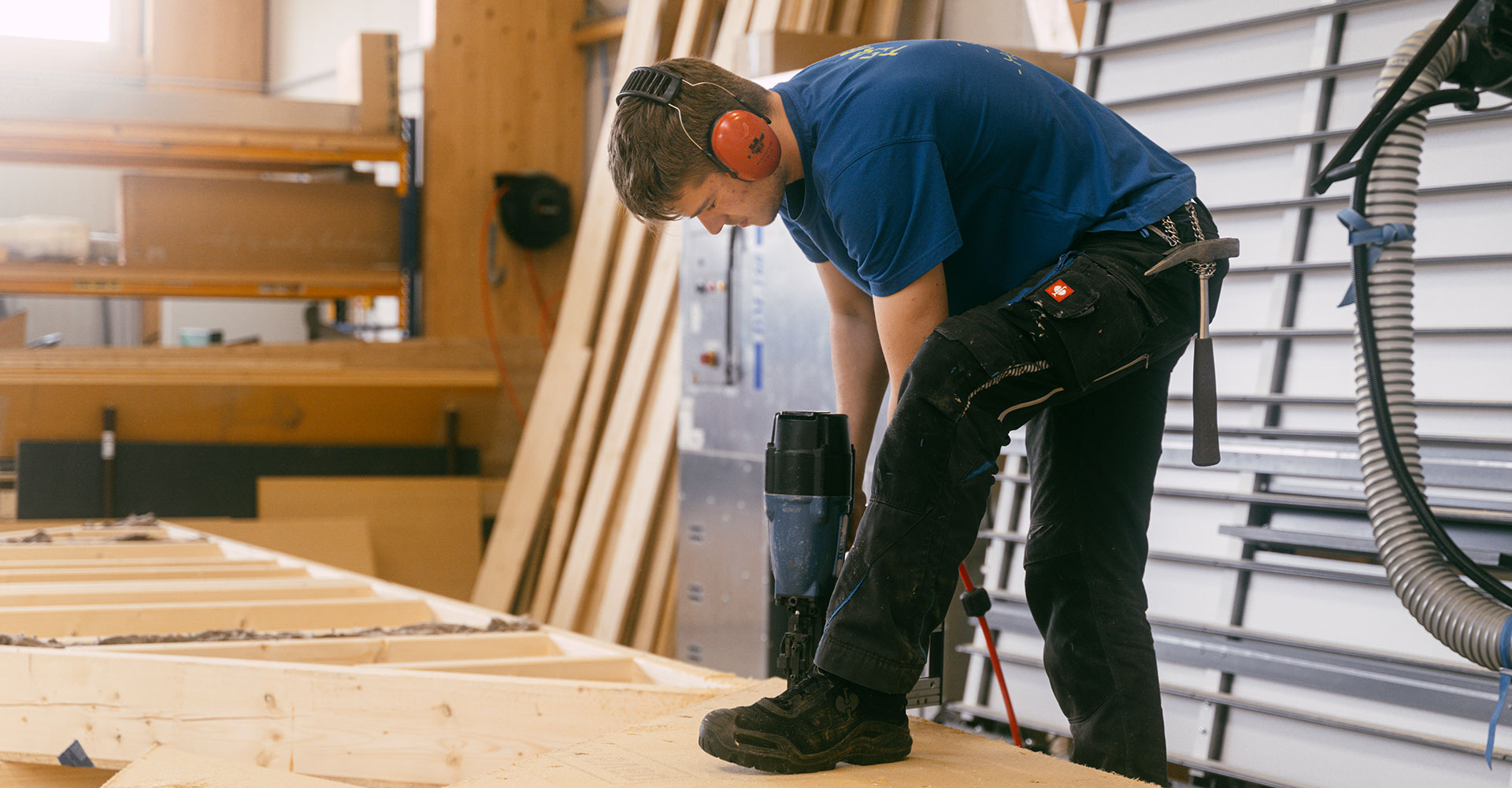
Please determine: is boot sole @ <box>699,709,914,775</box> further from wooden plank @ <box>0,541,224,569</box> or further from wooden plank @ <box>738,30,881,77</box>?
wooden plank @ <box>0,541,224,569</box>

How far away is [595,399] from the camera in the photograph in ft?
15.7

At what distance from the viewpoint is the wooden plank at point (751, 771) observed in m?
1.35

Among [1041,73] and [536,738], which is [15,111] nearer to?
[536,738]

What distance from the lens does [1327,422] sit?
7.98 feet

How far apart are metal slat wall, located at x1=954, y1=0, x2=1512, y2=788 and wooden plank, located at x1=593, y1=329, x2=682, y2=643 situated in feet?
5.58

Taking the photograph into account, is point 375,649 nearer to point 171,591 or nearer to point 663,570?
point 171,591

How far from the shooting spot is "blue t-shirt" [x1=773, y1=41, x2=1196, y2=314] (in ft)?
4.29

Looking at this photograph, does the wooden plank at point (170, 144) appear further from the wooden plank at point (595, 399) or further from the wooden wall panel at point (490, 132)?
the wooden plank at point (595, 399)

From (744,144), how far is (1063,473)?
24.8 inches

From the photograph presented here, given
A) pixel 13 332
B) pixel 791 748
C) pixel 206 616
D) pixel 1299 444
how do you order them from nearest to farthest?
pixel 791 748 < pixel 1299 444 < pixel 206 616 < pixel 13 332

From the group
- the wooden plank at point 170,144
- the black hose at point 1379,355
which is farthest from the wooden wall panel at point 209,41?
the black hose at point 1379,355

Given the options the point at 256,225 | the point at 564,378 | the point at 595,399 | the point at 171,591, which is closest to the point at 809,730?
the point at 171,591

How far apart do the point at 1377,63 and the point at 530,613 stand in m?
3.73

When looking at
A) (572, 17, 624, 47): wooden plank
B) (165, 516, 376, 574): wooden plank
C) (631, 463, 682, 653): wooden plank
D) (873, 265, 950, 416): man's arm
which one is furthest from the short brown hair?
(572, 17, 624, 47): wooden plank
